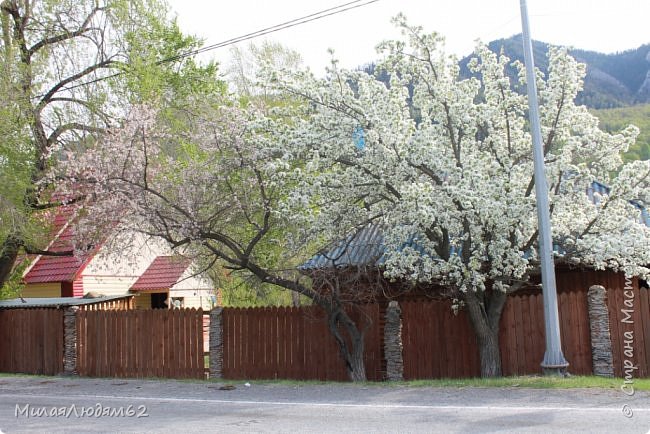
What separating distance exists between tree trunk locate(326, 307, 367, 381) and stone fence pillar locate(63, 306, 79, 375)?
7875 mm

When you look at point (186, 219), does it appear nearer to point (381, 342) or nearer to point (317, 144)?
point (317, 144)

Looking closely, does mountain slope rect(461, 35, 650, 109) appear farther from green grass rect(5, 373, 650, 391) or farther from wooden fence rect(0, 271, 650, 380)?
green grass rect(5, 373, 650, 391)

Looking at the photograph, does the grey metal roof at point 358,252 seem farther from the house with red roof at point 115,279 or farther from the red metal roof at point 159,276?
the red metal roof at point 159,276

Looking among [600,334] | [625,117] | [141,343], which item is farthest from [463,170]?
[625,117]

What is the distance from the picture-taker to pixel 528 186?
1587 centimetres

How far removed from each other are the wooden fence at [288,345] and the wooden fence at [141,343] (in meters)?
0.94

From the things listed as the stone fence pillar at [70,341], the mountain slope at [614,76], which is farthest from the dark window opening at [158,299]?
the mountain slope at [614,76]

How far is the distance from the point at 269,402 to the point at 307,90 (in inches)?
260

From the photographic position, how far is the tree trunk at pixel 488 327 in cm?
1627

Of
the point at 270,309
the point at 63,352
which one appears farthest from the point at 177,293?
the point at 270,309

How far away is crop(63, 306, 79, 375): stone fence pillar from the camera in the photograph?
2061 centimetres

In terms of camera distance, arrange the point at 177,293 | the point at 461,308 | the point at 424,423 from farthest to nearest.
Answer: the point at 177,293 → the point at 461,308 → the point at 424,423

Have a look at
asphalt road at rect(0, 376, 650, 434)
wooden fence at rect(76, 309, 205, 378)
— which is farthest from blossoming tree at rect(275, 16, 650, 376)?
wooden fence at rect(76, 309, 205, 378)

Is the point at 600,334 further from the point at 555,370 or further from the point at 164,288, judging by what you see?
the point at 164,288
